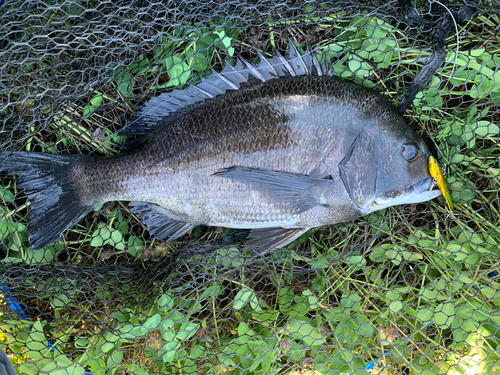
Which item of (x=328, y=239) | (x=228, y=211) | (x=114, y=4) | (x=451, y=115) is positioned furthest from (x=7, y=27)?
(x=451, y=115)

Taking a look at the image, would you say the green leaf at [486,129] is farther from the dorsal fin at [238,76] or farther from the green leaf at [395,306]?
the green leaf at [395,306]

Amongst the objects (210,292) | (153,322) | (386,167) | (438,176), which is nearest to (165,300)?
(153,322)

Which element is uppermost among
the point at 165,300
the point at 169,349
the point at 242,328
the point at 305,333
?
the point at 165,300

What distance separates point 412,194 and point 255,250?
3.09ft

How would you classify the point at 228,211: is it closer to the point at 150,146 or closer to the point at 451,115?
the point at 150,146

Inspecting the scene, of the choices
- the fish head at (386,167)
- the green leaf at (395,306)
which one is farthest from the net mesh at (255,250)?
the fish head at (386,167)

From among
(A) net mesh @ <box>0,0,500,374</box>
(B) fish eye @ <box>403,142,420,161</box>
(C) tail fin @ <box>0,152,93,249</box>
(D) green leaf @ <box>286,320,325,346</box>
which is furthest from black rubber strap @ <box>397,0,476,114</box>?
(C) tail fin @ <box>0,152,93,249</box>

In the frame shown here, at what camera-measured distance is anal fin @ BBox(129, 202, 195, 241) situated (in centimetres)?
231

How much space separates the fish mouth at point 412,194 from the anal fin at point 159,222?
1111 mm

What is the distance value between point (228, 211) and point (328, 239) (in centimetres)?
68

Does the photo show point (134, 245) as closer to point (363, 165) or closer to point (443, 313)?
point (363, 165)

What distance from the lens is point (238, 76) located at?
2158 millimetres

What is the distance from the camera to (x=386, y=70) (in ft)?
7.76

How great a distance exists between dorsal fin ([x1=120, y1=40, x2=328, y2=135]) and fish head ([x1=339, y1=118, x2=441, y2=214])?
0.50 metres
